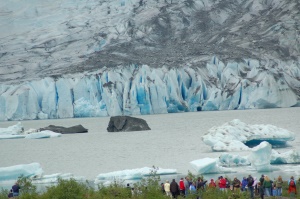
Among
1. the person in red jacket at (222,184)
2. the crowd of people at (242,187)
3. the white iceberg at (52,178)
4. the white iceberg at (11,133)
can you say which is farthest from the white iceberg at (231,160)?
the white iceberg at (11,133)

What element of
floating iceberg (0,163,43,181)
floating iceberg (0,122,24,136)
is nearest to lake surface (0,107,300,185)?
floating iceberg (0,122,24,136)

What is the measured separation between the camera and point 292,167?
23000 millimetres

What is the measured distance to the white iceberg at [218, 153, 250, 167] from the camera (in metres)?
24.1

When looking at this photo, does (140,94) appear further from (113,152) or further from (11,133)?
(113,152)

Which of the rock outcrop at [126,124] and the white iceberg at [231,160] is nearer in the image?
the white iceberg at [231,160]

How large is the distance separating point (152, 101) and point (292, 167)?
114 ft

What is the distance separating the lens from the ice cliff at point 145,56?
56.8m

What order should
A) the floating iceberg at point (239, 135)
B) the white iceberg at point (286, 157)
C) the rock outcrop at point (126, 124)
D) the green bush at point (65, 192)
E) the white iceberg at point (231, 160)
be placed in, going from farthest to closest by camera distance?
the rock outcrop at point (126, 124)
the floating iceberg at point (239, 135)
the white iceberg at point (231, 160)
the white iceberg at point (286, 157)
the green bush at point (65, 192)

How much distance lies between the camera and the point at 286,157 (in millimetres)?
24047

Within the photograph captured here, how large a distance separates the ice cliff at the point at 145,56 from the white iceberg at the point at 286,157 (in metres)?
31.2

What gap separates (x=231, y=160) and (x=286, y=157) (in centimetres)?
194

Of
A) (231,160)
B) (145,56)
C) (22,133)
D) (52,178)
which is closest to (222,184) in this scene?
(231,160)

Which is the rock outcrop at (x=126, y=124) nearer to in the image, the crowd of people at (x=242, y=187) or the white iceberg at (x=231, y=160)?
the white iceberg at (x=231, y=160)

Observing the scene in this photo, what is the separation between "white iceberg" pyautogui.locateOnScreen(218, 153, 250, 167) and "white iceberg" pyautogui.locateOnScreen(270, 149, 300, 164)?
0.96 m
